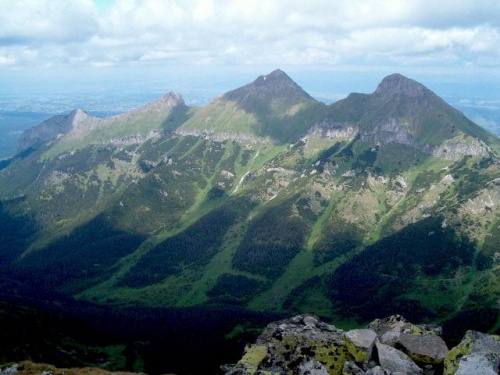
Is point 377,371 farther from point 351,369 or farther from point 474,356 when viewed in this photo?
point 474,356

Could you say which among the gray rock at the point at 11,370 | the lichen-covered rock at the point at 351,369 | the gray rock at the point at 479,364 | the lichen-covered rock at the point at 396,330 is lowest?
the gray rock at the point at 11,370

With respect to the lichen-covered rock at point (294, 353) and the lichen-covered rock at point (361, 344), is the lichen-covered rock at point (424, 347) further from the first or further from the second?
the lichen-covered rock at point (294, 353)

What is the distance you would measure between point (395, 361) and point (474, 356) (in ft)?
26.3

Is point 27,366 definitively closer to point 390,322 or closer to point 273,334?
point 273,334

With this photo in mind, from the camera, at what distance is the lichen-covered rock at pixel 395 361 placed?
46.4 metres

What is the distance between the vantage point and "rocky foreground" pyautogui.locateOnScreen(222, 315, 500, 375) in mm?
45156

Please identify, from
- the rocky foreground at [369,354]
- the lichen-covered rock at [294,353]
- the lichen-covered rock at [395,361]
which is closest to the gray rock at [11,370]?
the rocky foreground at [369,354]

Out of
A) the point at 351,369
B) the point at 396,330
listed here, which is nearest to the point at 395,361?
the point at 351,369

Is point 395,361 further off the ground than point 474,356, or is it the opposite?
point 474,356

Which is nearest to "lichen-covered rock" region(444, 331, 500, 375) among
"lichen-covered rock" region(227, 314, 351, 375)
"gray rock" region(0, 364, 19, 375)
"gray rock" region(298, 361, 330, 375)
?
"lichen-covered rock" region(227, 314, 351, 375)

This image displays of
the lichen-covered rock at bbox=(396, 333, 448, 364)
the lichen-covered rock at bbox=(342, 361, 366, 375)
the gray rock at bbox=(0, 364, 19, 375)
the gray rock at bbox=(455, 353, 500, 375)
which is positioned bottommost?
the gray rock at bbox=(0, 364, 19, 375)

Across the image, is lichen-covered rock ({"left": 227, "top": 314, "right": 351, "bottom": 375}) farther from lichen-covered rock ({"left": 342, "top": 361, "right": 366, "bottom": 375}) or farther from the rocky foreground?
lichen-covered rock ({"left": 342, "top": 361, "right": 366, "bottom": 375})

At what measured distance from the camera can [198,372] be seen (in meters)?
198

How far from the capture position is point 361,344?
169ft
